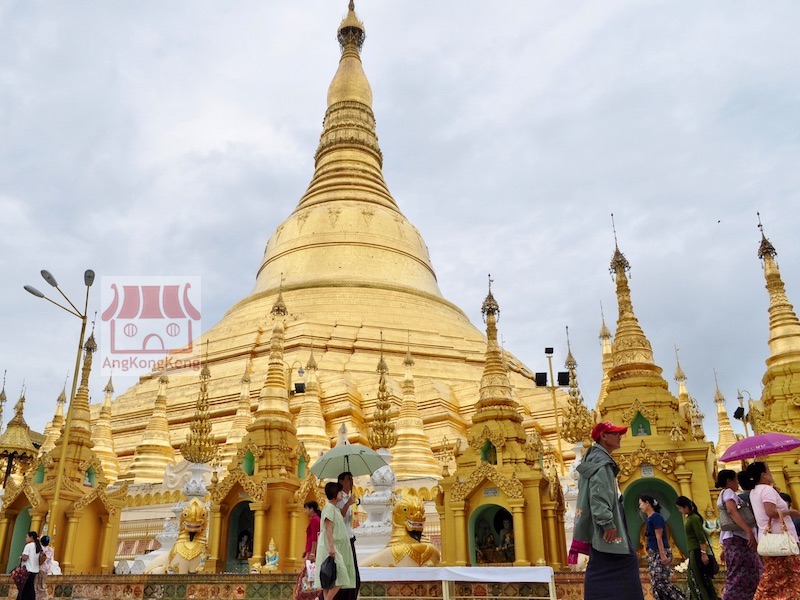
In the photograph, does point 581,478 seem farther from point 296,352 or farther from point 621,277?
point 296,352

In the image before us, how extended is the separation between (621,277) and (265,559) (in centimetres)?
912

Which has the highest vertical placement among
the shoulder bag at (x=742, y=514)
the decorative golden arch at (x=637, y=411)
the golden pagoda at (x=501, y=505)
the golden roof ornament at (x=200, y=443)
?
the golden roof ornament at (x=200, y=443)

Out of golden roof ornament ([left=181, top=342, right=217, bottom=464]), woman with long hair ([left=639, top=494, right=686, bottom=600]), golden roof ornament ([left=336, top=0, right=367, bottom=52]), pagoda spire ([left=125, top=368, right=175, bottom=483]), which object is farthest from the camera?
golden roof ornament ([left=336, top=0, right=367, bottom=52])

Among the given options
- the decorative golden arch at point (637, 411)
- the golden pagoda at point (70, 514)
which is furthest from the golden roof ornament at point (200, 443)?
the decorative golden arch at point (637, 411)

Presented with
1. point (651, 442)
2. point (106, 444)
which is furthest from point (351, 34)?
point (651, 442)

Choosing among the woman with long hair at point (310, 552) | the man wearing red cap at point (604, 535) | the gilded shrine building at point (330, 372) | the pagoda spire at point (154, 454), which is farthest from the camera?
the pagoda spire at point (154, 454)

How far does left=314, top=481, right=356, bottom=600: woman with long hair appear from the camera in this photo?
5.24 m

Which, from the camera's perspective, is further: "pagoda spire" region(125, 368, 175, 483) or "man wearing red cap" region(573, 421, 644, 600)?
"pagoda spire" region(125, 368, 175, 483)

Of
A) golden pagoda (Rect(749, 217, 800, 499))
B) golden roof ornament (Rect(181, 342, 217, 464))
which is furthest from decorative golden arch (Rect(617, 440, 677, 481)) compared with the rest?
golden roof ornament (Rect(181, 342, 217, 464))

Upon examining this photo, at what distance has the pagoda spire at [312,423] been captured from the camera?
1903 cm

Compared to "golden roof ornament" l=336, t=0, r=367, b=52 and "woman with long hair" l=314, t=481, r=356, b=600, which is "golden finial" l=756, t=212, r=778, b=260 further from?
"golden roof ornament" l=336, t=0, r=367, b=52

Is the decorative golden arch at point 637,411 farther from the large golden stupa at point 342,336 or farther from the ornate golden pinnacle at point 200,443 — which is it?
the ornate golden pinnacle at point 200,443

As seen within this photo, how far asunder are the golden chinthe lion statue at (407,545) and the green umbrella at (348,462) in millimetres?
1087

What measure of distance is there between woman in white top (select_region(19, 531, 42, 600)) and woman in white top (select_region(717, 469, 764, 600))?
7728 millimetres
